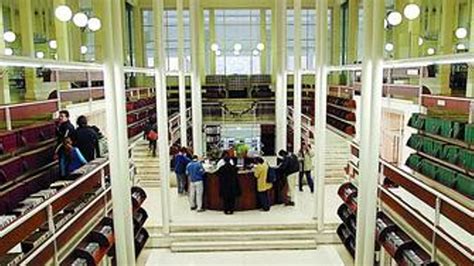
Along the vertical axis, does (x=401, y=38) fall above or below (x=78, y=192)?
above

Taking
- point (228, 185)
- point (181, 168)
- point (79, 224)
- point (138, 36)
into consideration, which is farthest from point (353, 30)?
point (79, 224)

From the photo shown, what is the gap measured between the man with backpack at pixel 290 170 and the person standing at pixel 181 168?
88.6 inches

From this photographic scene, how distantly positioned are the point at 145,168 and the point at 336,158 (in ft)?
18.8

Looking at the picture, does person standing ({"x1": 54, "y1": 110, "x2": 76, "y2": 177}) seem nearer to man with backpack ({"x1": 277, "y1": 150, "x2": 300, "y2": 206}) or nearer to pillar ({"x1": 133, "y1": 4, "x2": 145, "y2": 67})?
man with backpack ({"x1": 277, "y1": 150, "x2": 300, "y2": 206})

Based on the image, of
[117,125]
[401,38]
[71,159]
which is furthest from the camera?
[401,38]

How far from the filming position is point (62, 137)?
6969mm

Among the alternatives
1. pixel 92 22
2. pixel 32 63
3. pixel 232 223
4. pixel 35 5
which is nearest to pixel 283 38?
pixel 92 22

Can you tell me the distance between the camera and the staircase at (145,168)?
501 inches

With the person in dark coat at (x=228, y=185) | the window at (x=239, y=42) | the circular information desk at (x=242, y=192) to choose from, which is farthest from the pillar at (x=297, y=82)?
the window at (x=239, y=42)

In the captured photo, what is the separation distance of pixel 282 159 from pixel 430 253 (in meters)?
5.25

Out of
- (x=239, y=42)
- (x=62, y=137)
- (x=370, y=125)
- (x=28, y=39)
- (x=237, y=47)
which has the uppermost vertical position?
(x=239, y=42)

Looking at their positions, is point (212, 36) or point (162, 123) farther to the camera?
point (212, 36)

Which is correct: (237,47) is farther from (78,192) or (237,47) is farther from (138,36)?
(78,192)

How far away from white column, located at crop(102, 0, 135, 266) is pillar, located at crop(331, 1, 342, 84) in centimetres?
1895
